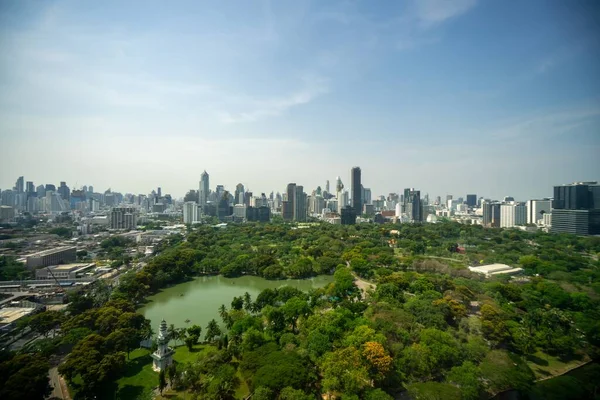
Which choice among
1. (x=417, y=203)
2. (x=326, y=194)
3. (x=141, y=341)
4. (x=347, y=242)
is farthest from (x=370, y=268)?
(x=326, y=194)

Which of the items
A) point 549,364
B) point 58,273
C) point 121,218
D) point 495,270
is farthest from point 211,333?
point 121,218

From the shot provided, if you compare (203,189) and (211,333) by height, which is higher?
(203,189)

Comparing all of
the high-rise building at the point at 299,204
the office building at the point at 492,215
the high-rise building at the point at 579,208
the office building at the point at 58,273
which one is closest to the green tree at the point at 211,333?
the office building at the point at 58,273

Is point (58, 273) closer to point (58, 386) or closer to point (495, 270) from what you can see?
point (58, 386)

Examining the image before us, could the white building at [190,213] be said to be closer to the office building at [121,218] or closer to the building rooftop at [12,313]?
the office building at [121,218]

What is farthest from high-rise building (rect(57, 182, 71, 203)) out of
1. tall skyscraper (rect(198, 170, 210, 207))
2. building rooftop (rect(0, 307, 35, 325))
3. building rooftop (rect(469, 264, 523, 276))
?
building rooftop (rect(469, 264, 523, 276))
